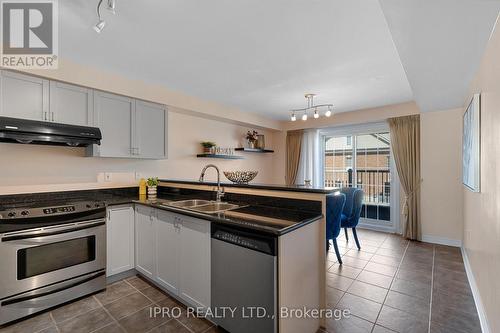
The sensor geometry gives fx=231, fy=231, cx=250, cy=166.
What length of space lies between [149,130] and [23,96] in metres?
1.32

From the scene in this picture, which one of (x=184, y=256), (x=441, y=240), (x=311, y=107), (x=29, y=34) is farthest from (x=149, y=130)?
(x=441, y=240)

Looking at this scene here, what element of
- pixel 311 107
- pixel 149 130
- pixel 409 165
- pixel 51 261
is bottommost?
pixel 51 261

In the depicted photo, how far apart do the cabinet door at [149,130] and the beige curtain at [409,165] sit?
4.11 m

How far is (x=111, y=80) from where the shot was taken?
9.67ft

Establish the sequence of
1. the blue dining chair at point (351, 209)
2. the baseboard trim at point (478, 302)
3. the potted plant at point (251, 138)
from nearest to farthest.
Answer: the baseboard trim at point (478, 302)
the blue dining chair at point (351, 209)
the potted plant at point (251, 138)

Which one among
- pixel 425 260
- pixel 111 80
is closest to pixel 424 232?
pixel 425 260

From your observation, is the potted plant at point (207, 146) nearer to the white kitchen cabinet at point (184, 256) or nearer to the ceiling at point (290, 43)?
the ceiling at point (290, 43)

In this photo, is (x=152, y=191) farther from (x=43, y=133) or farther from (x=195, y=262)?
(x=195, y=262)

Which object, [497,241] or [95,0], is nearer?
[497,241]

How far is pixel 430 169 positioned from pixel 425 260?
159 centimetres

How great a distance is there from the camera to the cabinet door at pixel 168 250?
7.13 feet

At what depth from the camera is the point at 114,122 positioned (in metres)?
2.97

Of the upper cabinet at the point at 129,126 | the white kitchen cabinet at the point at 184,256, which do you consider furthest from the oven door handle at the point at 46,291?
the upper cabinet at the point at 129,126

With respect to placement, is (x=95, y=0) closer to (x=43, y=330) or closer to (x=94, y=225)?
(x=94, y=225)
